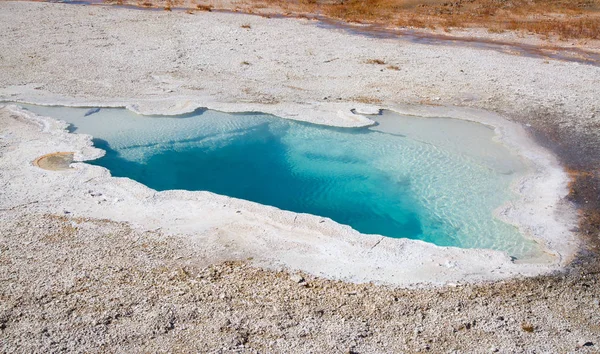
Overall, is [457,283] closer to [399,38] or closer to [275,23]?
[399,38]

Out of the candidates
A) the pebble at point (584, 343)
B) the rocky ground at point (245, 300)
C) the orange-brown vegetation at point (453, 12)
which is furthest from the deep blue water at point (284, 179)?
the orange-brown vegetation at point (453, 12)

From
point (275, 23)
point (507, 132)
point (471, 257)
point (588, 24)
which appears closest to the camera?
point (471, 257)

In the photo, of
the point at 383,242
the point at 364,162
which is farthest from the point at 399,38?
the point at 383,242

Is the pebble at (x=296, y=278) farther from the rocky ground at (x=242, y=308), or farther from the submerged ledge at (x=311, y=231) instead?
the submerged ledge at (x=311, y=231)

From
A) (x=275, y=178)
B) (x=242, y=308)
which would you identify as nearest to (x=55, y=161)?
(x=275, y=178)

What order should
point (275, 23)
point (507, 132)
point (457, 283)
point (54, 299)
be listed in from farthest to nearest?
point (275, 23), point (507, 132), point (457, 283), point (54, 299)

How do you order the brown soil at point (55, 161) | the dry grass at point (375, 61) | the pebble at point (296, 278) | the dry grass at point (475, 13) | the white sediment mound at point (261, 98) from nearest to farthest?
the pebble at point (296, 278) < the white sediment mound at point (261, 98) < the brown soil at point (55, 161) < the dry grass at point (375, 61) < the dry grass at point (475, 13)

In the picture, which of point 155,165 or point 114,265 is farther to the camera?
point 155,165
